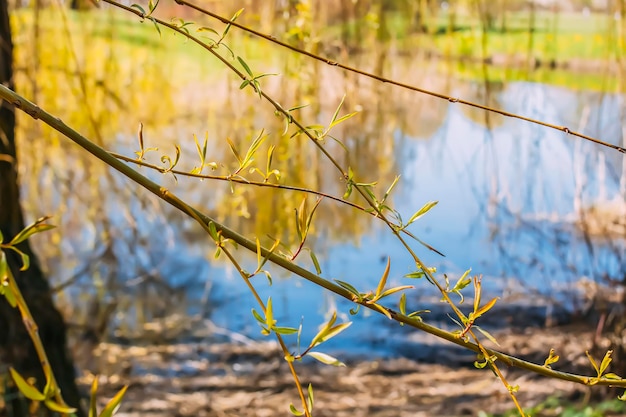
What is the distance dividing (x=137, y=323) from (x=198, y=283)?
29 cm

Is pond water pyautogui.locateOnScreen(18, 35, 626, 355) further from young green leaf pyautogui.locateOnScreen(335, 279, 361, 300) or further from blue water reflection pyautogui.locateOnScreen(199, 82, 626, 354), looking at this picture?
young green leaf pyautogui.locateOnScreen(335, 279, 361, 300)

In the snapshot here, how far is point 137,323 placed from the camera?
255 centimetres

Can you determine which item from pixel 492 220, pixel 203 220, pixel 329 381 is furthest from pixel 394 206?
pixel 203 220

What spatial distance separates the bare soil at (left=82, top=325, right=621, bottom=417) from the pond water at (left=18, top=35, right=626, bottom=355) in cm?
15

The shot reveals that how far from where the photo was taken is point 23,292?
1.29 metres

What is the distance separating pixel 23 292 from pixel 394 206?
1.41m

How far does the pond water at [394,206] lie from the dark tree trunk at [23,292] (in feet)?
2.93

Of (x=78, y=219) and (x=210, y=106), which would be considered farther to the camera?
(x=210, y=106)

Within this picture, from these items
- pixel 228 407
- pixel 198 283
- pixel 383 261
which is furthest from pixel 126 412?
pixel 383 261

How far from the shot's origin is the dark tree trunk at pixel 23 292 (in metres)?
1.26

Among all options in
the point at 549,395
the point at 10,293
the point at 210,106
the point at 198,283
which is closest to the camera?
the point at 10,293

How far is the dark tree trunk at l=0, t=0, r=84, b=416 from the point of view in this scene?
126 centimetres

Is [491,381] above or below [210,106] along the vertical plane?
below

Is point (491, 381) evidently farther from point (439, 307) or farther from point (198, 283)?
point (198, 283)
